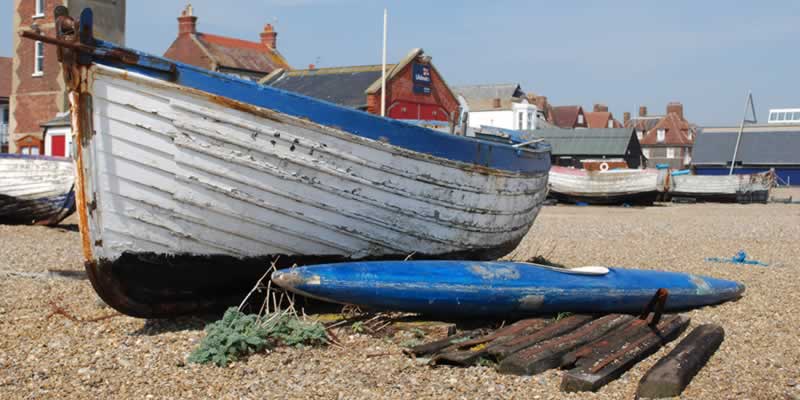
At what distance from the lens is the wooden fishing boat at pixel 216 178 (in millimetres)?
5984

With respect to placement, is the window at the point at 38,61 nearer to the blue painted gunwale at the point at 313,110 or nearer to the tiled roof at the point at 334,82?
the tiled roof at the point at 334,82

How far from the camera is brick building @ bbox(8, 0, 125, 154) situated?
34250 mm

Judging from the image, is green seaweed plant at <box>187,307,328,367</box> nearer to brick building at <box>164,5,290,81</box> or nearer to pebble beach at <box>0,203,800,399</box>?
pebble beach at <box>0,203,800,399</box>

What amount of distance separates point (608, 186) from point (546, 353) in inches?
1020

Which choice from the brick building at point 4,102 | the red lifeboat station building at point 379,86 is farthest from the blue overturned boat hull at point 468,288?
the brick building at point 4,102

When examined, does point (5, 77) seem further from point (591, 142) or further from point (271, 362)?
point (271, 362)

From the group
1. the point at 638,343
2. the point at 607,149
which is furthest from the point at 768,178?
the point at 638,343

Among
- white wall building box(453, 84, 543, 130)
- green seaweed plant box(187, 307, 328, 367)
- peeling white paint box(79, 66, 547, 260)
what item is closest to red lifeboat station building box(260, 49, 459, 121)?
white wall building box(453, 84, 543, 130)

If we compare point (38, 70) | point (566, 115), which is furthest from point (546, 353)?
point (566, 115)

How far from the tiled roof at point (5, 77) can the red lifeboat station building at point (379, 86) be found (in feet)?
56.6

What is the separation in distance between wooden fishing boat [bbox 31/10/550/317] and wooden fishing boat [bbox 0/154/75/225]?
10.0 meters

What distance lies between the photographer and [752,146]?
58750 mm

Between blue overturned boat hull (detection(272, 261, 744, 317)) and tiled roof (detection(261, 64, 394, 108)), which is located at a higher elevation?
tiled roof (detection(261, 64, 394, 108))

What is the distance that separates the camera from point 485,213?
8.25 metres
